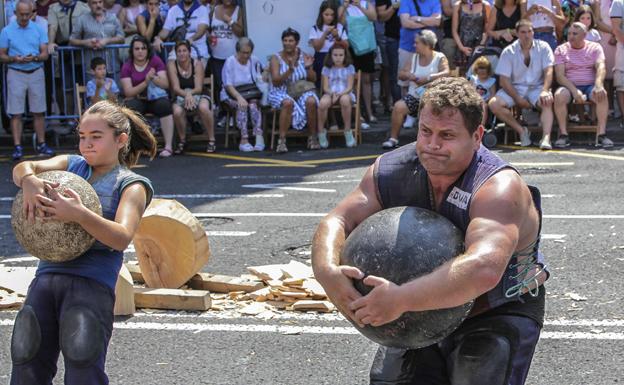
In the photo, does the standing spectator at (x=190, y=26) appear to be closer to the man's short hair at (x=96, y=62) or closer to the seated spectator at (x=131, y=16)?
the seated spectator at (x=131, y=16)

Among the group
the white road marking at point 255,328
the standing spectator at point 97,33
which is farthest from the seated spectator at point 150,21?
the white road marking at point 255,328

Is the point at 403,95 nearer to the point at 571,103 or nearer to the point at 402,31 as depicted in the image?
the point at 402,31

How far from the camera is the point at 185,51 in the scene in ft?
48.5

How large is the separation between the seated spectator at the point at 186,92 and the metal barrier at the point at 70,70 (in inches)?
22.5

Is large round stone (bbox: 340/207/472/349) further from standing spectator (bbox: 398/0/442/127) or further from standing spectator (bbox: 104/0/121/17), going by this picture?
standing spectator (bbox: 104/0/121/17)

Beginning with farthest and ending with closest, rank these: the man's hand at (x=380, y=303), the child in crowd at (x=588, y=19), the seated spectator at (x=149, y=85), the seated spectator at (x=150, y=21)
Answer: the seated spectator at (x=150, y=21) → the seated spectator at (x=149, y=85) → the child in crowd at (x=588, y=19) → the man's hand at (x=380, y=303)

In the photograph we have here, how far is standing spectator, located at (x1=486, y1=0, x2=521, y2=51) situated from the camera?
14773 mm

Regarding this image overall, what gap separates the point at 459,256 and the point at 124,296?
3.70m

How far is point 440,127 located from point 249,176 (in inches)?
343

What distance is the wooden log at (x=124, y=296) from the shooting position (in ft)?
22.4

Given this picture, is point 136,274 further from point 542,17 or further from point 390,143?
point 542,17

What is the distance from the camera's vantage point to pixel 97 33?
15.4 meters

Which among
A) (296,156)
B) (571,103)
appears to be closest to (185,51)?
(296,156)

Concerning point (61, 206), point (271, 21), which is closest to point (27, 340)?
point (61, 206)
